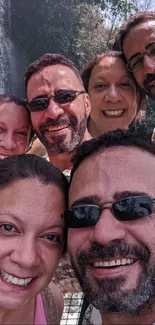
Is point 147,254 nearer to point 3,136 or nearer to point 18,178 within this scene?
point 18,178

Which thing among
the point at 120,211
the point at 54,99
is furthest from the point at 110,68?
the point at 120,211

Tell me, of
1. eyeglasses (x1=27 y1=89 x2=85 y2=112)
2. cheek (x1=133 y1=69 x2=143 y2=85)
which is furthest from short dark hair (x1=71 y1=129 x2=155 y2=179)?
cheek (x1=133 y1=69 x2=143 y2=85)

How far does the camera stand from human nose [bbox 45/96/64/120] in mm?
3477

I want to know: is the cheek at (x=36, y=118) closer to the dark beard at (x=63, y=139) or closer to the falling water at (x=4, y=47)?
the dark beard at (x=63, y=139)

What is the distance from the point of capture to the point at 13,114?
3801 mm

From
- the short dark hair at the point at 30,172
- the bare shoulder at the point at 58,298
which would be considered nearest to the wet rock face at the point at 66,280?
the bare shoulder at the point at 58,298

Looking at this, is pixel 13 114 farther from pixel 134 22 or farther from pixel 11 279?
pixel 11 279

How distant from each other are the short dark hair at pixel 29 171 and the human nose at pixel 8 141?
135cm

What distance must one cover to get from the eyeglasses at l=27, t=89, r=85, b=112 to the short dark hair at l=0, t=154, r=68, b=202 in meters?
1.29

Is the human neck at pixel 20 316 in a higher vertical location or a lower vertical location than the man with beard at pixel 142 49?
lower

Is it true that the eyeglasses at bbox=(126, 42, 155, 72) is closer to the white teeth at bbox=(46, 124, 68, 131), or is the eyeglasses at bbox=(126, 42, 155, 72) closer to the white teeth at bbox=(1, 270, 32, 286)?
the white teeth at bbox=(46, 124, 68, 131)

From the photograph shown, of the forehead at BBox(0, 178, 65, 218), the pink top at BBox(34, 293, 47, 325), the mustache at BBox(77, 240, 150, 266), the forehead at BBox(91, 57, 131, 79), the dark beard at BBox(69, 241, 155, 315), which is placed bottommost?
the pink top at BBox(34, 293, 47, 325)

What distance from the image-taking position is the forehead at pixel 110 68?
13.6 ft

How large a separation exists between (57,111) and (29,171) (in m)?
1.37
